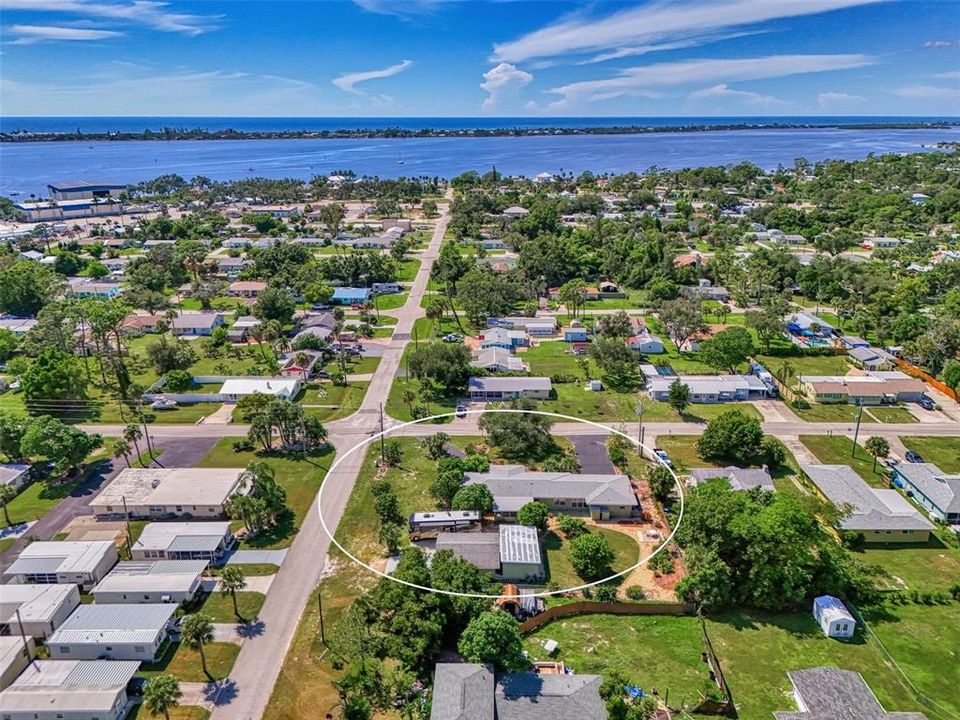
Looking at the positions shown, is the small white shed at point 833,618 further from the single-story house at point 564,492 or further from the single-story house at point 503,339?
the single-story house at point 503,339

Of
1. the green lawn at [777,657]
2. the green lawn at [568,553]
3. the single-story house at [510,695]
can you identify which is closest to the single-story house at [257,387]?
the green lawn at [568,553]

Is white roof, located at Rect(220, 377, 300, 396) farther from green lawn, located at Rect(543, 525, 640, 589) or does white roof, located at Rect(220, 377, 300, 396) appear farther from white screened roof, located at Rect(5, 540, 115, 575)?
green lawn, located at Rect(543, 525, 640, 589)

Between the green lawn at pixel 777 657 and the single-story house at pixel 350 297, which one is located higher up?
the single-story house at pixel 350 297

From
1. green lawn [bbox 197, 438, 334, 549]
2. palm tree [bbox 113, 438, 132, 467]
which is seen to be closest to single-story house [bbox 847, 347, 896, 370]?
green lawn [bbox 197, 438, 334, 549]

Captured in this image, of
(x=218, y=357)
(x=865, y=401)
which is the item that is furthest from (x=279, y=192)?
(x=865, y=401)

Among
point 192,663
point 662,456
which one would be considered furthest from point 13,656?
point 662,456

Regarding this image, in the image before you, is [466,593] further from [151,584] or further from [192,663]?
[151,584]

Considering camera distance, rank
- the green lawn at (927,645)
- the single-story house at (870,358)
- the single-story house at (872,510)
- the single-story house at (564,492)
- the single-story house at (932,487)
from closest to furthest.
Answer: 1. the green lawn at (927,645)
2. the single-story house at (872,510)
3. the single-story house at (932,487)
4. the single-story house at (564,492)
5. the single-story house at (870,358)
